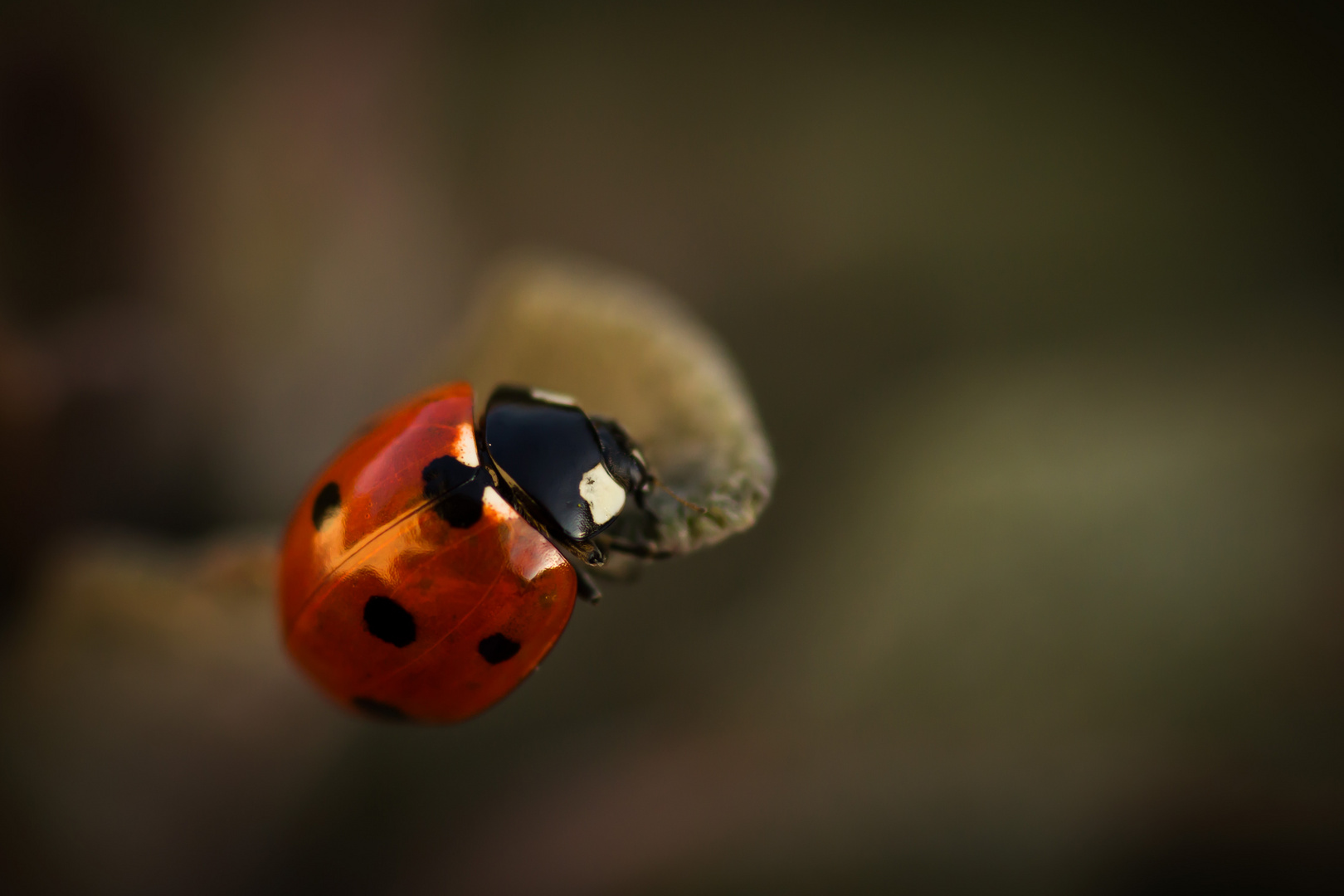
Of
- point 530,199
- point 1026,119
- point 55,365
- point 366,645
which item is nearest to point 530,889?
point 366,645

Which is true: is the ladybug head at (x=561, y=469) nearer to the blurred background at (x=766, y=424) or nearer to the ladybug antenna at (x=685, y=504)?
the ladybug antenna at (x=685, y=504)

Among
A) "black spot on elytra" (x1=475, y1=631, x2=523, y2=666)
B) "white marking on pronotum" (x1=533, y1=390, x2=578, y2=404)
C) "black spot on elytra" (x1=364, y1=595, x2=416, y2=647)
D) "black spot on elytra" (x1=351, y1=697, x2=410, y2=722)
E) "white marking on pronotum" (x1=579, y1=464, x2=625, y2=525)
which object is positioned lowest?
"black spot on elytra" (x1=475, y1=631, x2=523, y2=666)

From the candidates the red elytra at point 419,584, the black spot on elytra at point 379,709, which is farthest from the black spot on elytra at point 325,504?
the black spot on elytra at point 379,709

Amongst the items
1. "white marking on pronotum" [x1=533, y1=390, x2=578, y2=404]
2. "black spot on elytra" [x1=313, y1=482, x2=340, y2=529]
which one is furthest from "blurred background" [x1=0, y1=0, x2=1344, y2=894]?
"white marking on pronotum" [x1=533, y1=390, x2=578, y2=404]

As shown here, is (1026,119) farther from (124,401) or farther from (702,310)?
(124,401)

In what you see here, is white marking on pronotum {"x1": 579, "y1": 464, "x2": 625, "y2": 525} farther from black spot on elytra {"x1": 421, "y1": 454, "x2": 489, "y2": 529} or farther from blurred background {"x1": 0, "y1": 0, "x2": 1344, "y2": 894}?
blurred background {"x1": 0, "y1": 0, "x2": 1344, "y2": 894}

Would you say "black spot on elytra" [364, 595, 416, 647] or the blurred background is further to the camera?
the blurred background

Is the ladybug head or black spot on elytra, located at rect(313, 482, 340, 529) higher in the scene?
black spot on elytra, located at rect(313, 482, 340, 529)

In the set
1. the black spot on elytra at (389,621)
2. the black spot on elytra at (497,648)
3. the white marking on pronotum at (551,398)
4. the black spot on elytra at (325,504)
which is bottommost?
the black spot on elytra at (497,648)
